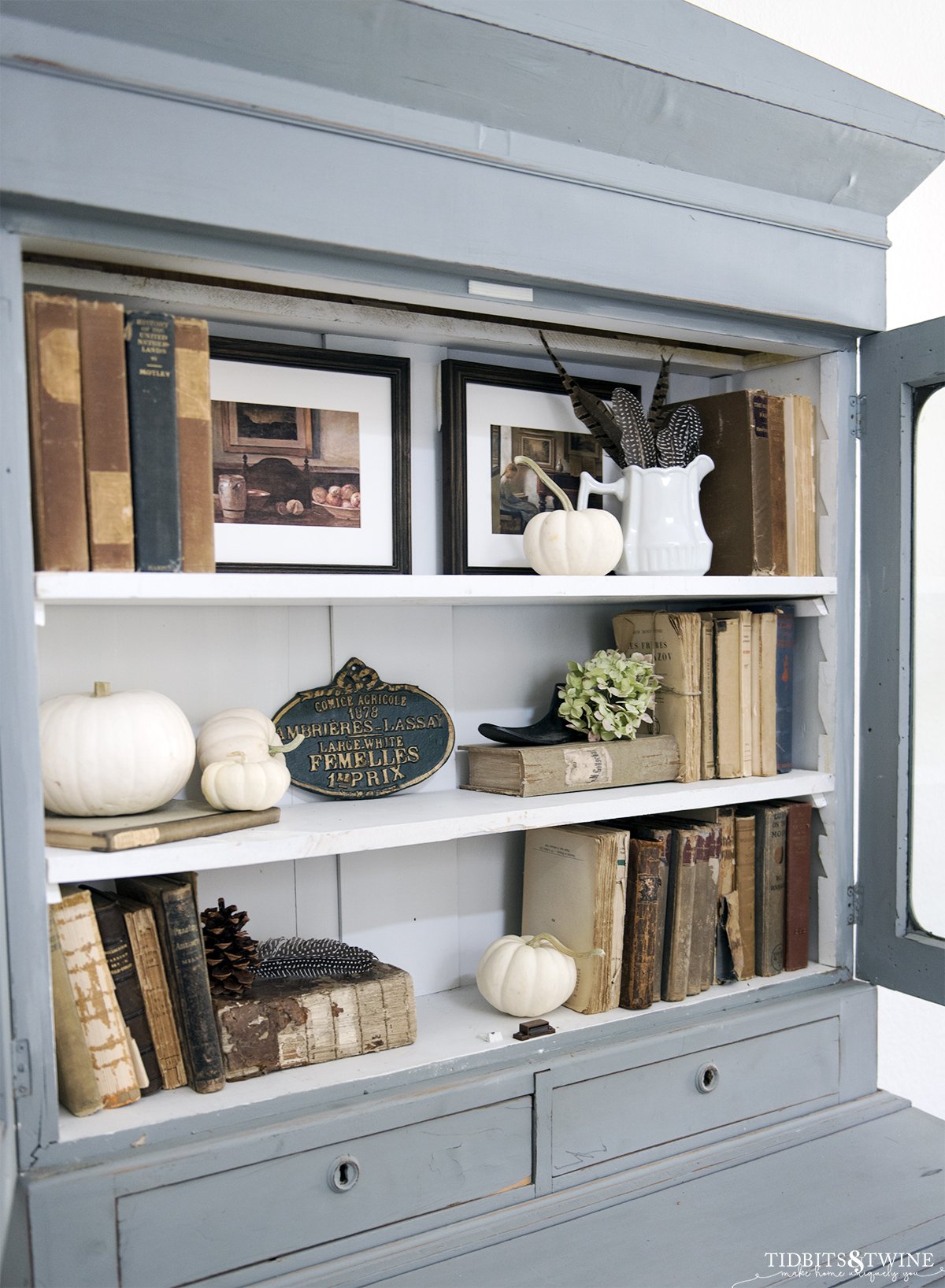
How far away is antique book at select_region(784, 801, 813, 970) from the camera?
1.95 metres

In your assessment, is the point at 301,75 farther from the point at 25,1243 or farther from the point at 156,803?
the point at 25,1243

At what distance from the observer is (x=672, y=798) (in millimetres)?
1778

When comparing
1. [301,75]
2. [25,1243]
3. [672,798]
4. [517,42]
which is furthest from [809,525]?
[25,1243]

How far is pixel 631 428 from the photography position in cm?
188

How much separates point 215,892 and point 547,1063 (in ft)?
1.89

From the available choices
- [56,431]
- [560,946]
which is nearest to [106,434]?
[56,431]

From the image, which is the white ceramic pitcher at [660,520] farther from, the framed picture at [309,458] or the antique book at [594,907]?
the antique book at [594,907]

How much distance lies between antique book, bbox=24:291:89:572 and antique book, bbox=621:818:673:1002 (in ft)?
3.36

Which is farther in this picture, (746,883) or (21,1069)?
(746,883)

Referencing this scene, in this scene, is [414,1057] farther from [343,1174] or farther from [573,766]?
[573,766]

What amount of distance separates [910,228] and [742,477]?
110 cm

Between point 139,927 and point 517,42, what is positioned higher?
point 517,42

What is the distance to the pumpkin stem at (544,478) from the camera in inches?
69.2

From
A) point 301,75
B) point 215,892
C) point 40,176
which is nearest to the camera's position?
point 40,176
